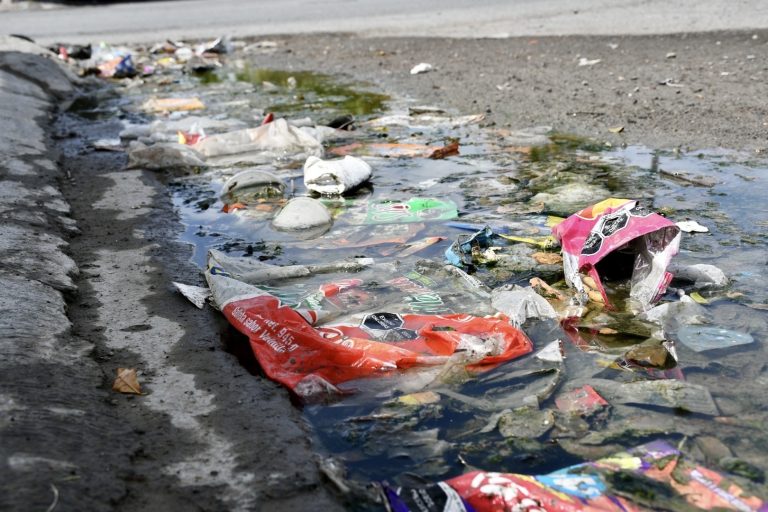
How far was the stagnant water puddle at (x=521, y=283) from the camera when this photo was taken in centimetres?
207

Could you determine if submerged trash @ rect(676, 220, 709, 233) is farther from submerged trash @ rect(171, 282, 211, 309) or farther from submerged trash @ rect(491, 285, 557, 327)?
submerged trash @ rect(171, 282, 211, 309)

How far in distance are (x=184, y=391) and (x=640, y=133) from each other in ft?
13.0

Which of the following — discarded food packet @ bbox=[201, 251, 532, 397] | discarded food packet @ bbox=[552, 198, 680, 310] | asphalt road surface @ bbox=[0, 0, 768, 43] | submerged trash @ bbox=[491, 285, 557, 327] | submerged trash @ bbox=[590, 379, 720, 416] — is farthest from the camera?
asphalt road surface @ bbox=[0, 0, 768, 43]

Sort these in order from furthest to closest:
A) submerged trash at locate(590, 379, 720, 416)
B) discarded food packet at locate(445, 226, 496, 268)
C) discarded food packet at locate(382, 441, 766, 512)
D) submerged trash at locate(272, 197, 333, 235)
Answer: submerged trash at locate(272, 197, 333, 235) < discarded food packet at locate(445, 226, 496, 268) < submerged trash at locate(590, 379, 720, 416) < discarded food packet at locate(382, 441, 766, 512)

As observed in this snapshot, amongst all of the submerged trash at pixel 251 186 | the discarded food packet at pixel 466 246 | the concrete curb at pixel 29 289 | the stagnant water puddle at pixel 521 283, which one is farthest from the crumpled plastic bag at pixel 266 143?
the discarded food packet at pixel 466 246

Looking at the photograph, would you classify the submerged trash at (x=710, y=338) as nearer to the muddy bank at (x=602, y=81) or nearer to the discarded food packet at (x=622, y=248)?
the discarded food packet at (x=622, y=248)

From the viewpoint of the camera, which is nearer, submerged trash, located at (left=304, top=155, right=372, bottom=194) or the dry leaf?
the dry leaf

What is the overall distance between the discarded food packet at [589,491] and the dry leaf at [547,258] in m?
1.47

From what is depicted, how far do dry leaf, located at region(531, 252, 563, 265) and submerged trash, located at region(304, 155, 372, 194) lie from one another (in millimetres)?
1442

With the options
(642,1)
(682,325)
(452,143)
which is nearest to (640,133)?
(452,143)

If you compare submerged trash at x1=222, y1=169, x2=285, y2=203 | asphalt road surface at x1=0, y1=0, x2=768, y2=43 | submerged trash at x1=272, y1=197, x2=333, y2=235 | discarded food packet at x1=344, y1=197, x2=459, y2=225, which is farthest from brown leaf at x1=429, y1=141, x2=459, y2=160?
asphalt road surface at x1=0, y1=0, x2=768, y2=43

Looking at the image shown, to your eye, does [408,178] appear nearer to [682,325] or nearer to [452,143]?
[452,143]

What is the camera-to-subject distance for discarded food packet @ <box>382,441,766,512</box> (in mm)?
1729

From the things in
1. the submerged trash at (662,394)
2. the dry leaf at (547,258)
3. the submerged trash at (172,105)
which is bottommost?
the submerged trash at (172,105)
